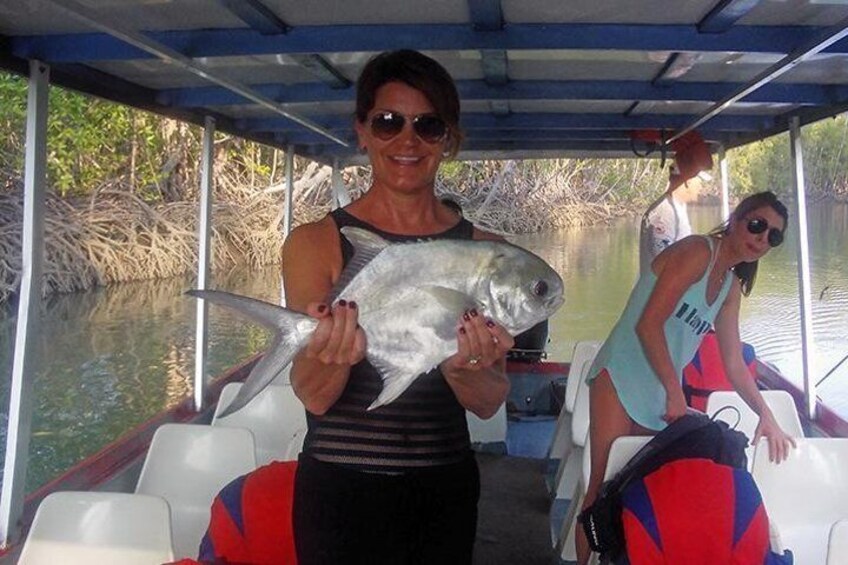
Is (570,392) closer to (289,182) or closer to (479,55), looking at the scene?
(479,55)

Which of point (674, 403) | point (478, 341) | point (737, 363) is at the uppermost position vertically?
point (478, 341)

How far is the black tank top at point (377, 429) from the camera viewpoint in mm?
1756

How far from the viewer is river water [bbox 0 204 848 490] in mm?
9086

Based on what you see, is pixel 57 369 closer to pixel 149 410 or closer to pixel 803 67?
pixel 149 410

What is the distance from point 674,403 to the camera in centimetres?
316

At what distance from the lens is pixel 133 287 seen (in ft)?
57.0

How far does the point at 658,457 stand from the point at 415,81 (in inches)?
58.3

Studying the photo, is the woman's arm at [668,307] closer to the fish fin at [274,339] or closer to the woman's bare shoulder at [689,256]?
the woman's bare shoulder at [689,256]

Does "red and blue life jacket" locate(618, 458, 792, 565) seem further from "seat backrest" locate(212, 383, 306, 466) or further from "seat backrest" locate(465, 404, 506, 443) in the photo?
"seat backrest" locate(465, 404, 506, 443)

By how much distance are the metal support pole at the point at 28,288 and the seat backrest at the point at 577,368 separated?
9.36ft

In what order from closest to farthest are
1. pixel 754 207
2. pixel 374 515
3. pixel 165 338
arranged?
1. pixel 374 515
2. pixel 754 207
3. pixel 165 338

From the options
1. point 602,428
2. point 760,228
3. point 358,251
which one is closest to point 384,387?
point 358,251

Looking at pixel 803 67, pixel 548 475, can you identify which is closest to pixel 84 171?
pixel 548 475

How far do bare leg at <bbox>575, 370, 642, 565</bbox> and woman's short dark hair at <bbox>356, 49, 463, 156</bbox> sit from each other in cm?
182
